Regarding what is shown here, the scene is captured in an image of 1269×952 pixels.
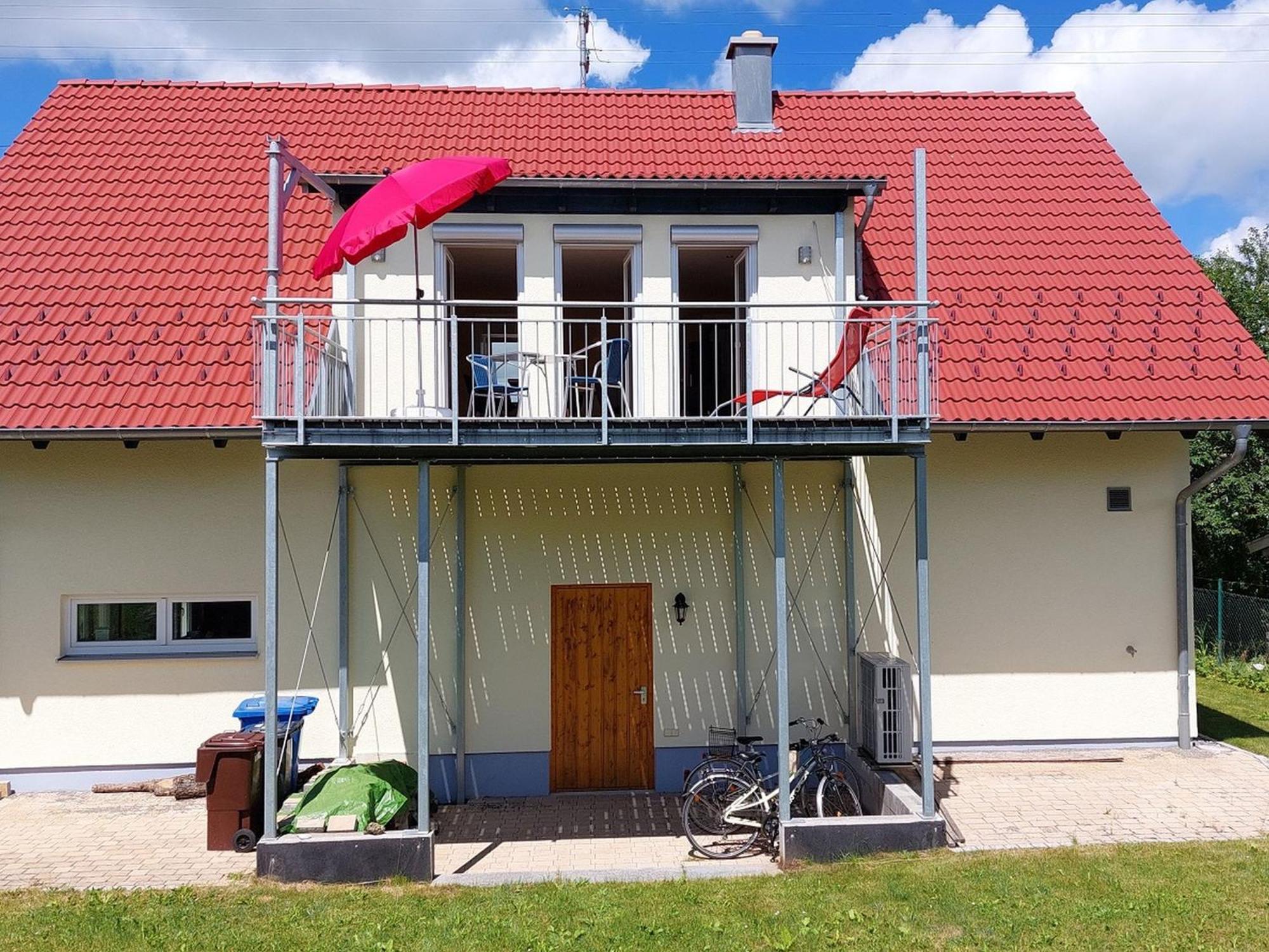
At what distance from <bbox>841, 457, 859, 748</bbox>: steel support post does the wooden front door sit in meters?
1.99

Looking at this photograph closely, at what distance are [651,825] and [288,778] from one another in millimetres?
3302

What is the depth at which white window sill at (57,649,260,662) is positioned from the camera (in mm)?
9406

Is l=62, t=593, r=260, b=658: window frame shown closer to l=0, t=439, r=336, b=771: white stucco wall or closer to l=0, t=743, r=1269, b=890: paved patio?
l=0, t=439, r=336, b=771: white stucco wall

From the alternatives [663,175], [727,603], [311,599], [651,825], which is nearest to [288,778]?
[311,599]

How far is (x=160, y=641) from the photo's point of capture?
9.62 meters

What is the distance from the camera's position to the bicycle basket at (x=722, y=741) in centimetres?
850

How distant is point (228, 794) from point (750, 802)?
418cm

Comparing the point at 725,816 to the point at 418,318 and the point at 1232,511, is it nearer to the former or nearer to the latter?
the point at 418,318

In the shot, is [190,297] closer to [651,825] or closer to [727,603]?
[727,603]

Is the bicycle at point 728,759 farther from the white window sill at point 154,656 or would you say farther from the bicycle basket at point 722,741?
the white window sill at point 154,656

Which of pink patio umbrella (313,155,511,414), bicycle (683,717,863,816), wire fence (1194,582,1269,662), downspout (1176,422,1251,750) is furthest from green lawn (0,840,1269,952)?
wire fence (1194,582,1269,662)

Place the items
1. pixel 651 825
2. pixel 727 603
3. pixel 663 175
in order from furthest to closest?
pixel 727 603, pixel 663 175, pixel 651 825

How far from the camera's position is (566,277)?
38.4 ft

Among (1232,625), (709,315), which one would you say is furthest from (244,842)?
(1232,625)
